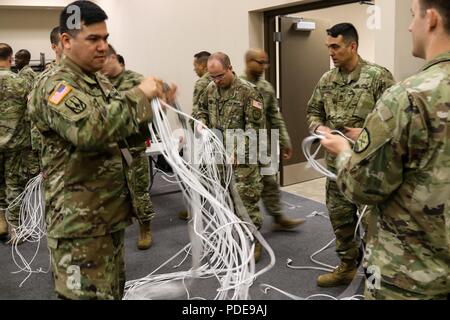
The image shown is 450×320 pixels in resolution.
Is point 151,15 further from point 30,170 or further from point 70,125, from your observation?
point 70,125

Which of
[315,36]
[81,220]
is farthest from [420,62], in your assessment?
[81,220]

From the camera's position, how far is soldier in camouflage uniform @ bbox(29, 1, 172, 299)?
59.4 inches

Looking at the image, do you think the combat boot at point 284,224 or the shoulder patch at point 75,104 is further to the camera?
the combat boot at point 284,224

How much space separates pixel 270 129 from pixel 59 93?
8.11 feet

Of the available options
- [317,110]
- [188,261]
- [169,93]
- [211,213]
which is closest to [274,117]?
[317,110]

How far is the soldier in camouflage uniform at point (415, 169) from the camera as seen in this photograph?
1.12 m

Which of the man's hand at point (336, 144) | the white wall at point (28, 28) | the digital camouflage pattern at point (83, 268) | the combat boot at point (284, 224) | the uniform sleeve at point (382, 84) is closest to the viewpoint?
the man's hand at point (336, 144)

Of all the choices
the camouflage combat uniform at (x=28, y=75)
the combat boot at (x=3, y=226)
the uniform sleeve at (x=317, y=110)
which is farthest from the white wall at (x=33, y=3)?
the uniform sleeve at (x=317, y=110)

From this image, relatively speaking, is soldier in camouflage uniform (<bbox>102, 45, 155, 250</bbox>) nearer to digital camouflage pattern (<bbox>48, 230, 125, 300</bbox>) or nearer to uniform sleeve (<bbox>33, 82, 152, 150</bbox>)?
digital camouflage pattern (<bbox>48, 230, 125, 300</bbox>)

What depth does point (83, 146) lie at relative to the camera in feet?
4.51

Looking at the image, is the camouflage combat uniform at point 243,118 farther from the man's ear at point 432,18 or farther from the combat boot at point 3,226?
the combat boot at point 3,226

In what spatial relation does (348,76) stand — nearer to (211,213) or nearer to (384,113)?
(211,213)

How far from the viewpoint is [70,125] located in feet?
4.49

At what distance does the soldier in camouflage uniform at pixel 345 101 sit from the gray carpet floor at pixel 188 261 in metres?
0.22
